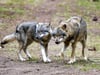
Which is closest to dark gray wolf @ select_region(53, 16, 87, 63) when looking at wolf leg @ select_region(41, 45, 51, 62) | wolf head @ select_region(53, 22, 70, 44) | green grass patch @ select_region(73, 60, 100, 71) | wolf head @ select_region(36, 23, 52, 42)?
wolf head @ select_region(53, 22, 70, 44)

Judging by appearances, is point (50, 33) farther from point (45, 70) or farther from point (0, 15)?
point (0, 15)

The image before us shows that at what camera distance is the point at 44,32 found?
1131 cm

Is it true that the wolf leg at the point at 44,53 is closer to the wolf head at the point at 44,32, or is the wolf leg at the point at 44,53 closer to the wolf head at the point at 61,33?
the wolf head at the point at 44,32

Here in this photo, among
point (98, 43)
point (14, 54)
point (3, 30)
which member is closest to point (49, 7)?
point (3, 30)

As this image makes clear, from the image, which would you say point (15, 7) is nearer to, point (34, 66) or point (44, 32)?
point (44, 32)

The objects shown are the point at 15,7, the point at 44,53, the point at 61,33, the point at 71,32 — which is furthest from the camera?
the point at 15,7

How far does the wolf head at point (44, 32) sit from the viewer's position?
11234 millimetres

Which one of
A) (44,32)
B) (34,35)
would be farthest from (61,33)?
(34,35)

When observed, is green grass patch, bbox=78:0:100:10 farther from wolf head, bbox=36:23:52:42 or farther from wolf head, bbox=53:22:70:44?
wolf head, bbox=53:22:70:44

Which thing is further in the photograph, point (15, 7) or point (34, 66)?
point (15, 7)

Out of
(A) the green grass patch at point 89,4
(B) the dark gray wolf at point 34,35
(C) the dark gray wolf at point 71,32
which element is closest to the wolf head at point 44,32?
(B) the dark gray wolf at point 34,35

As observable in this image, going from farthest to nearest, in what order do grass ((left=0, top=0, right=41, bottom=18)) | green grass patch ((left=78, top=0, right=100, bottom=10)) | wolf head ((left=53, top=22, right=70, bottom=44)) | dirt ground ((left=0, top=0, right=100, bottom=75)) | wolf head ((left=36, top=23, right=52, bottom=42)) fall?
green grass patch ((left=78, top=0, right=100, bottom=10))
grass ((left=0, top=0, right=41, bottom=18))
wolf head ((left=36, top=23, right=52, bottom=42))
wolf head ((left=53, top=22, right=70, bottom=44))
dirt ground ((left=0, top=0, right=100, bottom=75))

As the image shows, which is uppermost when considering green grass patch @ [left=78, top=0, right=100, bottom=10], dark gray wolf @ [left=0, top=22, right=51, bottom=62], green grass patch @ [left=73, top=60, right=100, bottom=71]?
dark gray wolf @ [left=0, top=22, right=51, bottom=62]

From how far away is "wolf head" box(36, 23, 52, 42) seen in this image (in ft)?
36.9
